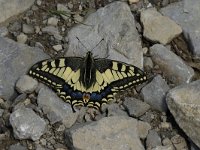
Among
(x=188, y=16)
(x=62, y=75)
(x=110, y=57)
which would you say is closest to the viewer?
(x=62, y=75)

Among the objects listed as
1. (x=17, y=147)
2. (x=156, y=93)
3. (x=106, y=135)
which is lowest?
(x=17, y=147)

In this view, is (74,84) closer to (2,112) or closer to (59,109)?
(59,109)

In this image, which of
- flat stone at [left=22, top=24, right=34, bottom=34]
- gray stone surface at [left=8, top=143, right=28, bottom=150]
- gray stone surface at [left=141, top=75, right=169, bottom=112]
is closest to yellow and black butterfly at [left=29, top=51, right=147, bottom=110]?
gray stone surface at [left=141, top=75, right=169, bottom=112]

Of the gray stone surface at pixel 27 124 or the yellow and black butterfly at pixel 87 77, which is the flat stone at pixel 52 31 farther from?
the gray stone surface at pixel 27 124

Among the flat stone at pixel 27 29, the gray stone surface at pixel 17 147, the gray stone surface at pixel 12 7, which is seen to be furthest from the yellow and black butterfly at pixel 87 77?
the gray stone surface at pixel 12 7

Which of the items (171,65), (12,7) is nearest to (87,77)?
(171,65)

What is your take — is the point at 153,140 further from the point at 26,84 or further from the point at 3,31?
the point at 3,31

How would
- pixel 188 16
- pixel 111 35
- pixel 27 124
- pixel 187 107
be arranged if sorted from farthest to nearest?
1. pixel 188 16
2. pixel 111 35
3. pixel 27 124
4. pixel 187 107

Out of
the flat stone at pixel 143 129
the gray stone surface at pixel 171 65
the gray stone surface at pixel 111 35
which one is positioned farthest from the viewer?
the gray stone surface at pixel 111 35
